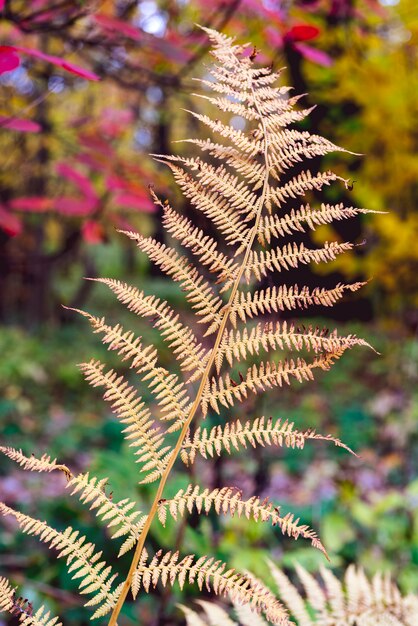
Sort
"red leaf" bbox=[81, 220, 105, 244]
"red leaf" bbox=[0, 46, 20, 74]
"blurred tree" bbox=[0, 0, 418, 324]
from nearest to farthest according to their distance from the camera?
1. "red leaf" bbox=[0, 46, 20, 74]
2. "blurred tree" bbox=[0, 0, 418, 324]
3. "red leaf" bbox=[81, 220, 105, 244]

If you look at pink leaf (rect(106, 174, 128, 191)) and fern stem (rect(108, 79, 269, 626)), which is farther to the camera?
pink leaf (rect(106, 174, 128, 191))

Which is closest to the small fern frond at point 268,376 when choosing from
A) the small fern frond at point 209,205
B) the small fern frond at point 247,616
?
the small fern frond at point 209,205

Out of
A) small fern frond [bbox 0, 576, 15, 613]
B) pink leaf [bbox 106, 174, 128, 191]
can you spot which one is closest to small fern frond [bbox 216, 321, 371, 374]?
small fern frond [bbox 0, 576, 15, 613]

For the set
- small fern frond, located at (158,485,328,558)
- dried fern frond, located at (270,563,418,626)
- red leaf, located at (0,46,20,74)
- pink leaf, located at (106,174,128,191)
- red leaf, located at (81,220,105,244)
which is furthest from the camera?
red leaf, located at (81,220,105,244)

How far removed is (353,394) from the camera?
7.09m

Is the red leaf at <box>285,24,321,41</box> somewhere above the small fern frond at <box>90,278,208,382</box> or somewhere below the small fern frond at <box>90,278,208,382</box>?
above

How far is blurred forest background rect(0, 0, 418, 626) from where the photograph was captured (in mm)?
1901

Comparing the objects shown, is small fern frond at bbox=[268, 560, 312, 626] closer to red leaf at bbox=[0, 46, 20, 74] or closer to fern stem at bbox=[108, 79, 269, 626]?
fern stem at bbox=[108, 79, 269, 626]

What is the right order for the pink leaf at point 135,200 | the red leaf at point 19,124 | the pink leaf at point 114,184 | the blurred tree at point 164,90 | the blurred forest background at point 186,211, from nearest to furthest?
the red leaf at point 19,124 < the blurred tree at point 164,90 < the blurred forest background at point 186,211 < the pink leaf at point 114,184 < the pink leaf at point 135,200

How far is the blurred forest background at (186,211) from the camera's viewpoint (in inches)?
74.9

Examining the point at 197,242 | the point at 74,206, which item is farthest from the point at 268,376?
the point at 74,206


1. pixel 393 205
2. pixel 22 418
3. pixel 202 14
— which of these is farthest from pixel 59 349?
pixel 202 14

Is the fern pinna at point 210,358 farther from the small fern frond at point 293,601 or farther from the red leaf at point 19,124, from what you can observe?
the red leaf at point 19,124

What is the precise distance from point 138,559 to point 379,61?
413 cm
